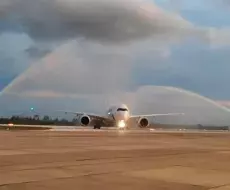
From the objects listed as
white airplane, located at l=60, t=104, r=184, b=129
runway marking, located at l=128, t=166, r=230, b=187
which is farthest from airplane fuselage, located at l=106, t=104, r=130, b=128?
runway marking, located at l=128, t=166, r=230, b=187

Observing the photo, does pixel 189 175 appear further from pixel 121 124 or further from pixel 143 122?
pixel 143 122

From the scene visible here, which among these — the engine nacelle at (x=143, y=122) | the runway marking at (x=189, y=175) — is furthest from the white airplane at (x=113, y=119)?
the runway marking at (x=189, y=175)

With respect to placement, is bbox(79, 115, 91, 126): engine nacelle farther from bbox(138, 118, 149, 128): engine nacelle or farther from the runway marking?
the runway marking

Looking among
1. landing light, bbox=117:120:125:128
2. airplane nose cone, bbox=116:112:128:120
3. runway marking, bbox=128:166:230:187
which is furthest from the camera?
landing light, bbox=117:120:125:128

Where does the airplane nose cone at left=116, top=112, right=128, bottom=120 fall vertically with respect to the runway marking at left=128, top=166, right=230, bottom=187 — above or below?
above

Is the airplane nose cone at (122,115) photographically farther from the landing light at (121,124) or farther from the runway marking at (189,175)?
the runway marking at (189,175)

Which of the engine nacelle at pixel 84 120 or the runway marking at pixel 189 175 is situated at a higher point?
the engine nacelle at pixel 84 120

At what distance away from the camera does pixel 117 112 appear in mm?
80188

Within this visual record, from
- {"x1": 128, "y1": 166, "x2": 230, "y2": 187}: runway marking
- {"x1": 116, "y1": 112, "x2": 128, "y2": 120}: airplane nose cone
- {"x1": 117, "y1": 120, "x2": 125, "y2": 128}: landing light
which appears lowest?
{"x1": 128, "y1": 166, "x2": 230, "y2": 187}: runway marking

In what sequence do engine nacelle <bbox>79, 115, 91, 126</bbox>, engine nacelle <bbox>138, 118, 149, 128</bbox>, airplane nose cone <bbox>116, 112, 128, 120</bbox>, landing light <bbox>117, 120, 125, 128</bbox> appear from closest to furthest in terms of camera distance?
airplane nose cone <bbox>116, 112, 128, 120</bbox>
engine nacelle <bbox>79, 115, 91, 126</bbox>
landing light <bbox>117, 120, 125, 128</bbox>
engine nacelle <bbox>138, 118, 149, 128</bbox>

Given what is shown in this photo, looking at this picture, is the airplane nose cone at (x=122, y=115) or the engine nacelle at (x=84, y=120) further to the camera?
the engine nacelle at (x=84, y=120)

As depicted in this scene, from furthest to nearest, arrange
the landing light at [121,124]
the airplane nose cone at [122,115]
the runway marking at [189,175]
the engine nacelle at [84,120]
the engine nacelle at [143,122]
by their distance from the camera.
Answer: the engine nacelle at [143,122] < the landing light at [121,124] < the engine nacelle at [84,120] < the airplane nose cone at [122,115] < the runway marking at [189,175]

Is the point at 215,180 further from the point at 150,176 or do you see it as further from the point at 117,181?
the point at 117,181

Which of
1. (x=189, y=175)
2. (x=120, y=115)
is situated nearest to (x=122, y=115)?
(x=120, y=115)
